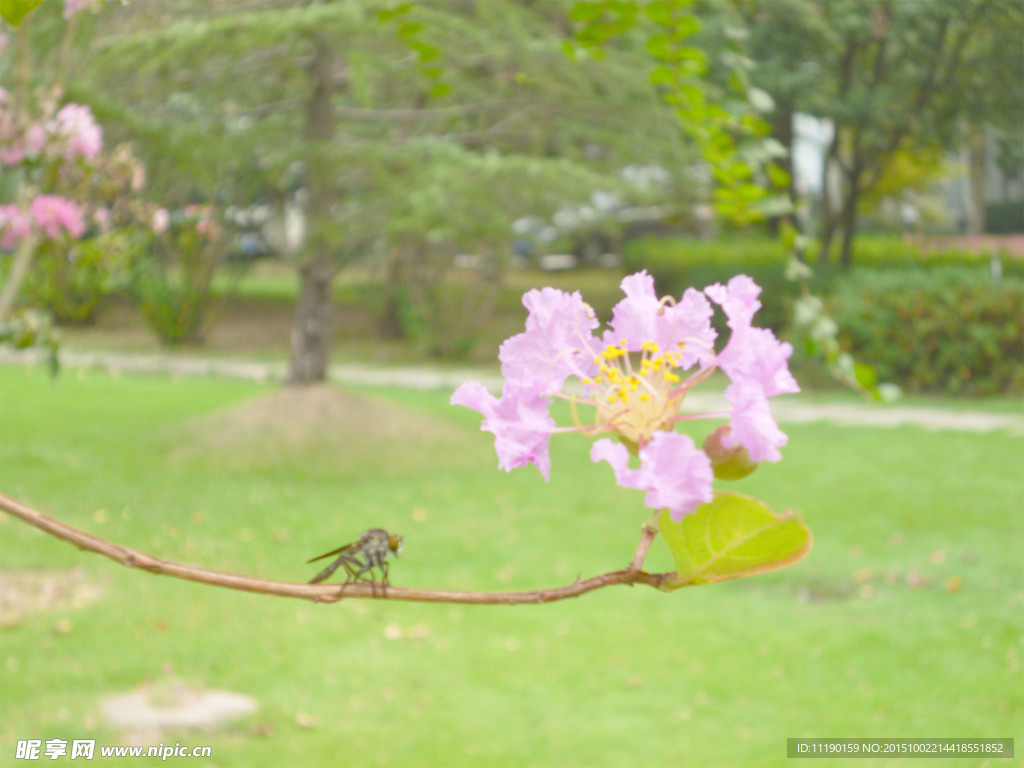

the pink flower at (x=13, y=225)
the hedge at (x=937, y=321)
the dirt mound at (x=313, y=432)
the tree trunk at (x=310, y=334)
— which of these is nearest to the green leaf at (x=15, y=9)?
the pink flower at (x=13, y=225)

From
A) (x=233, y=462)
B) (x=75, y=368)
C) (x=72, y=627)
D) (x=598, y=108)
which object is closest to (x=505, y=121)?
(x=598, y=108)

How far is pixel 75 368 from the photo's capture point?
13141 mm

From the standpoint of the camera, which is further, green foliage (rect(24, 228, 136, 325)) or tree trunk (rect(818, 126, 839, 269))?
tree trunk (rect(818, 126, 839, 269))

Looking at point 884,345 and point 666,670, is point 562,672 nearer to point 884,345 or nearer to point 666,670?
point 666,670

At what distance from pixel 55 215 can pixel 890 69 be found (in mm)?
11607

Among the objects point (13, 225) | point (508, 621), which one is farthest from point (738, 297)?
point (508, 621)

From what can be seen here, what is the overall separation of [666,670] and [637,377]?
3821 millimetres

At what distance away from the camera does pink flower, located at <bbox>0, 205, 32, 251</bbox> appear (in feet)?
9.70

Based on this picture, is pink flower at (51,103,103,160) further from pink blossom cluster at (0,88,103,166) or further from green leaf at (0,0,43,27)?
green leaf at (0,0,43,27)

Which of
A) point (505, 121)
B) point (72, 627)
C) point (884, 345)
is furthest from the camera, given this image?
point (884, 345)

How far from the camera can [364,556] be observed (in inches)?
26.2

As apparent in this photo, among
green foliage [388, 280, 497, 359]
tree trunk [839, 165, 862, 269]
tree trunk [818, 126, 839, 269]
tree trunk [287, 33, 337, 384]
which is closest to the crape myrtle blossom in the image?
tree trunk [287, 33, 337, 384]

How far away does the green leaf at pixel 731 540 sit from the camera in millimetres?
527

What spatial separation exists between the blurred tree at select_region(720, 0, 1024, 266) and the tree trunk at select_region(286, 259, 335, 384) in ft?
16.9
